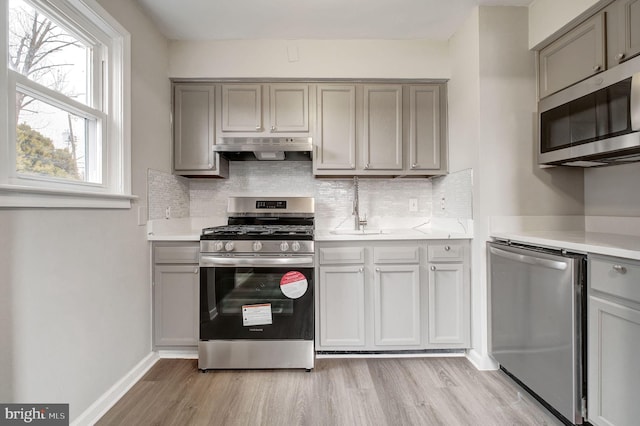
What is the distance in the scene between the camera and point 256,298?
2.08m

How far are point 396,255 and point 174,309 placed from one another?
1661mm

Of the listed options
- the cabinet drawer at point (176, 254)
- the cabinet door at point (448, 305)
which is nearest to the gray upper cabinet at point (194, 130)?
the cabinet drawer at point (176, 254)

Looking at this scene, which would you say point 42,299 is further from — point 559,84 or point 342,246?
point 559,84

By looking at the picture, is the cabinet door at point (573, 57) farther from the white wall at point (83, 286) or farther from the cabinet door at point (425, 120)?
the white wall at point (83, 286)

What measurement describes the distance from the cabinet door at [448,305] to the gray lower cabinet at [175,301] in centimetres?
172

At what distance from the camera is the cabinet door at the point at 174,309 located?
7.17ft

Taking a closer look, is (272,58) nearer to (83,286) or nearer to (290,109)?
(290,109)

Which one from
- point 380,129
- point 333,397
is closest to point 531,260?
point 333,397

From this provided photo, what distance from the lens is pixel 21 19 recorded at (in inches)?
51.5

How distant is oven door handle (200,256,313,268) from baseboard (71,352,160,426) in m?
0.79

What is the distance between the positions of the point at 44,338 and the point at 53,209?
1.85 feet

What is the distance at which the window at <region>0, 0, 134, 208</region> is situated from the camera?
48.6 inches

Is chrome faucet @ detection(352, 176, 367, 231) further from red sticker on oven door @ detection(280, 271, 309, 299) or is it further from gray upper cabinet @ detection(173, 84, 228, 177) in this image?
gray upper cabinet @ detection(173, 84, 228, 177)

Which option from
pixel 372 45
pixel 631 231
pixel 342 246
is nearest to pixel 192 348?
pixel 342 246
